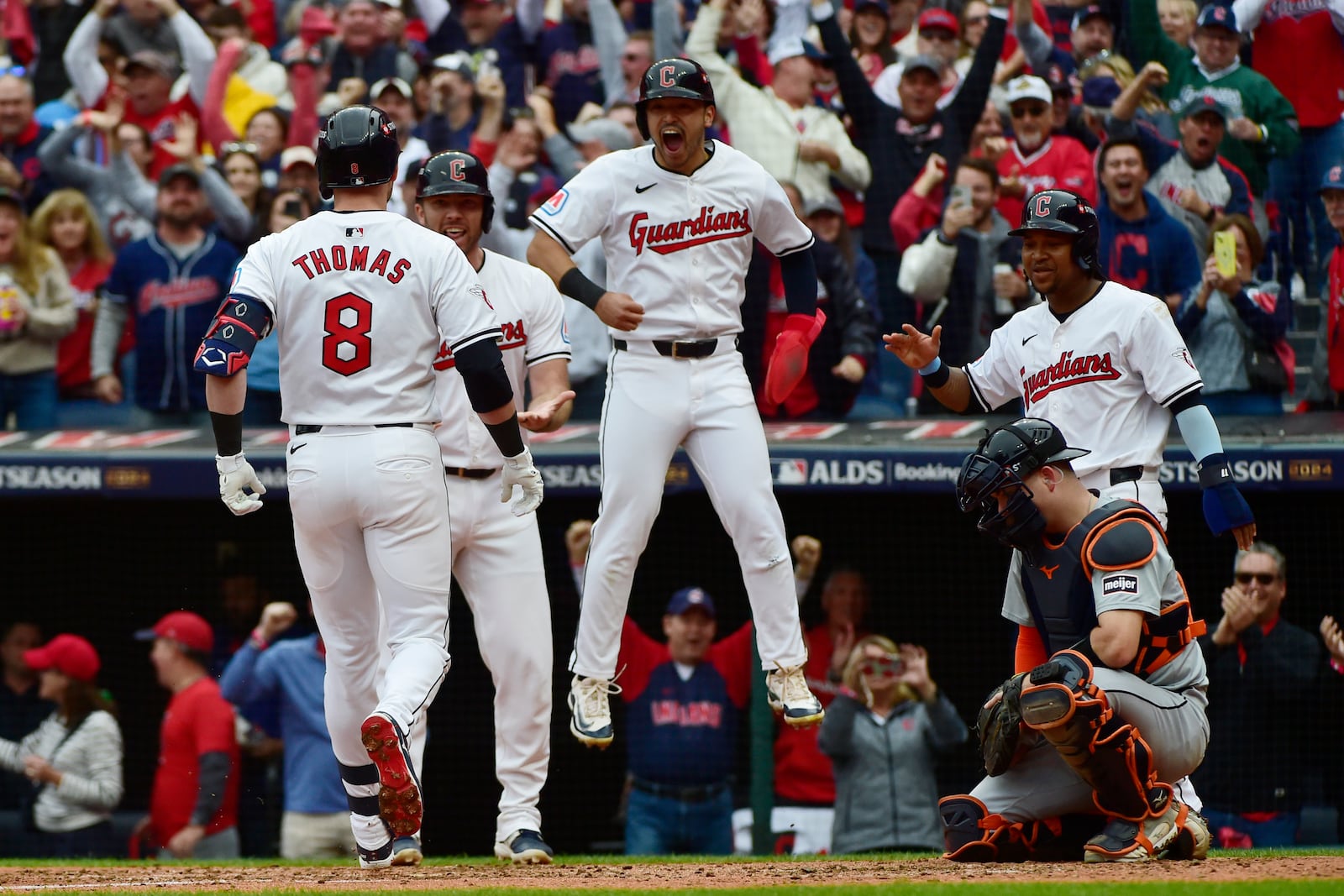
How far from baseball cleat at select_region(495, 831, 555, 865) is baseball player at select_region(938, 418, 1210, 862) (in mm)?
1334

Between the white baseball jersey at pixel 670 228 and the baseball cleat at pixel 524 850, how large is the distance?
1.69 meters

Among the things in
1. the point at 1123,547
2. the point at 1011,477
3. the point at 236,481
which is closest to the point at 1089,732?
the point at 1123,547

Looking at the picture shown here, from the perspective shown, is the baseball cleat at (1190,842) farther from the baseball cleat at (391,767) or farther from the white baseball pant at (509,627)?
the baseball cleat at (391,767)

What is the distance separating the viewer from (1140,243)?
8484 mm

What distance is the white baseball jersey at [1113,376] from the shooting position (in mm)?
5895

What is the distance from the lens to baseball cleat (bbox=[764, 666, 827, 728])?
5.86m

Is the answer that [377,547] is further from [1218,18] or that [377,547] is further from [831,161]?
[1218,18]

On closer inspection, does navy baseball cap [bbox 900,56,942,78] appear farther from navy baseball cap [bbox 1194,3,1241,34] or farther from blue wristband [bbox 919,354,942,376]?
blue wristband [bbox 919,354,942,376]

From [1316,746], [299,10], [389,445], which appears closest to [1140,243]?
[1316,746]

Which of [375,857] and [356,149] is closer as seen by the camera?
[356,149]

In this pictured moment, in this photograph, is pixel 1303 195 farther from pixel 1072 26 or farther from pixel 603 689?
pixel 603 689

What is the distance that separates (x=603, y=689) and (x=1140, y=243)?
3881 millimetres

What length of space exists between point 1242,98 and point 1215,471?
4.06 m

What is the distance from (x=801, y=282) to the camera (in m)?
6.29
